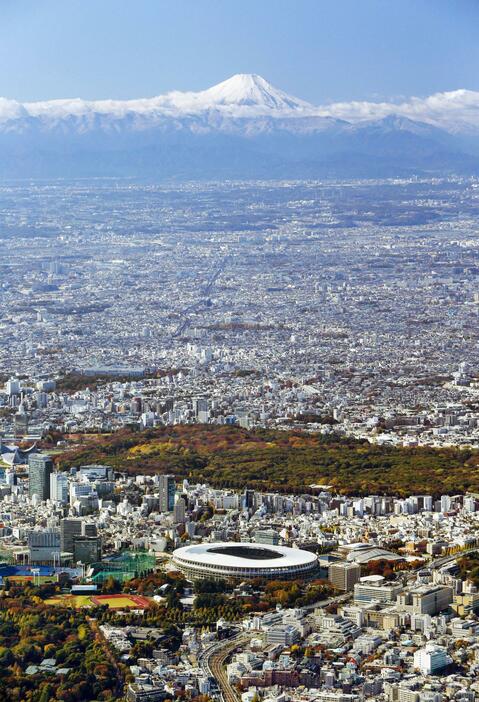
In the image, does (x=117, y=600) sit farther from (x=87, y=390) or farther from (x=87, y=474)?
(x=87, y=390)

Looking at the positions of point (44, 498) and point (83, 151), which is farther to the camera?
point (83, 151)

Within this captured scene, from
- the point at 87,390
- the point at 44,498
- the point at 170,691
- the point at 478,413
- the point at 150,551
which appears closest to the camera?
the point at 170,691

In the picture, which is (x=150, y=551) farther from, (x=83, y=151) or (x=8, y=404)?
(x=83, y=151)

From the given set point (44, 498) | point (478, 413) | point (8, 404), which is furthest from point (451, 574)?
point (8, 404)

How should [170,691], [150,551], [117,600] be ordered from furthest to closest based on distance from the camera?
[150,551] < [117,600] < [170,691]

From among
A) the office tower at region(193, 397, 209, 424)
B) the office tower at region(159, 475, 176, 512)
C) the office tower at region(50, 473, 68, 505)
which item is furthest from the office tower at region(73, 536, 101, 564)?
the office tower at region(193, 397, 209, 424)

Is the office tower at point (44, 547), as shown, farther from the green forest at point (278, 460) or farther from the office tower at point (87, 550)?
the green forest at point (278, 460)

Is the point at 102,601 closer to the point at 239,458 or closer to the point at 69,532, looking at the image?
the point at 69,532
